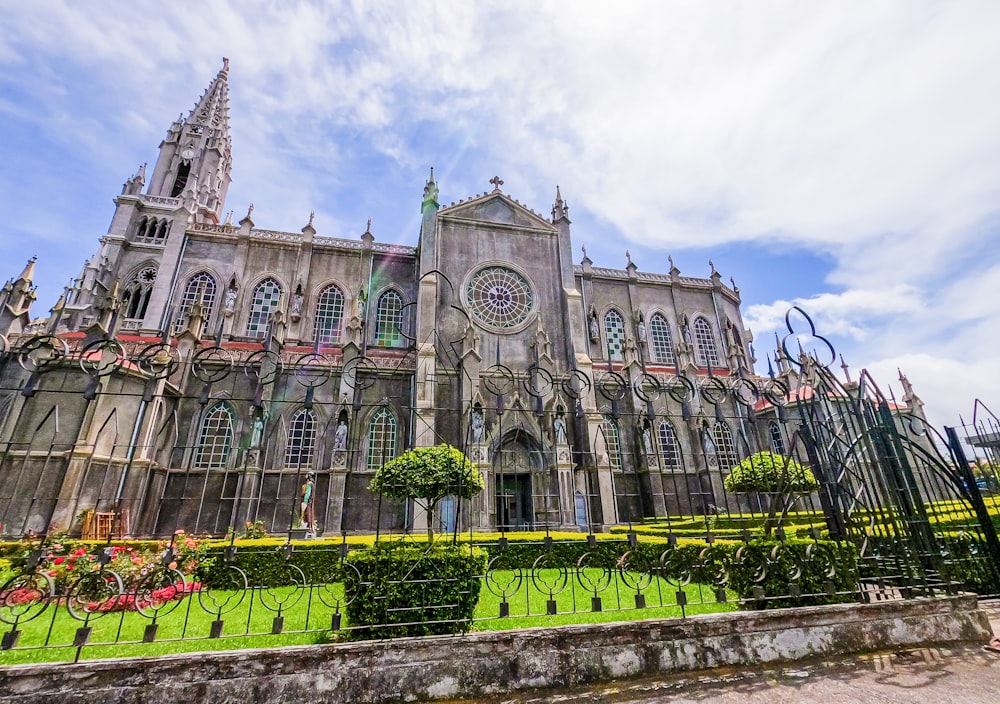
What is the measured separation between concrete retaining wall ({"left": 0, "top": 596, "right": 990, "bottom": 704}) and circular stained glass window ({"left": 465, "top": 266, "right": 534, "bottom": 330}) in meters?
18.3

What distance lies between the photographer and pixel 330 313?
24984 millimetres

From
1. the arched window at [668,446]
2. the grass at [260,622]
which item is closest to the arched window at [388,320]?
the arched window at [668,446]

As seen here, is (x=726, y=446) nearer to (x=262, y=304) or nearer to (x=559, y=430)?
(x=559, y=430)

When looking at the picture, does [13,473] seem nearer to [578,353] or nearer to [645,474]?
[578,353]

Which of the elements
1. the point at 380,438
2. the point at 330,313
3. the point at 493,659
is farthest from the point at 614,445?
the point at 493,659

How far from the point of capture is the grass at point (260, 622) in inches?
209

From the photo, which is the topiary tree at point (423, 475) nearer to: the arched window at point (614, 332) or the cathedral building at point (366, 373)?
the cathedral building at point (366, 373)

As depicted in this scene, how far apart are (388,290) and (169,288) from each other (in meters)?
11.1

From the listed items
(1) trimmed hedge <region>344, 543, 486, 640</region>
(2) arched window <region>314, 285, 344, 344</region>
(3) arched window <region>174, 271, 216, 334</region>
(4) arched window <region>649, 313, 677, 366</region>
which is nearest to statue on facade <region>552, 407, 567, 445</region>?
(4) arched window <region>649, 313, 677, 366</region>

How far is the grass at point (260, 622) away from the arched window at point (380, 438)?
10.1 metres

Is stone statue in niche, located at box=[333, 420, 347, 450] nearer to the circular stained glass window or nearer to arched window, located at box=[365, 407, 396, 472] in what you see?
arched window, located at box=[365, 407, 396, 472]

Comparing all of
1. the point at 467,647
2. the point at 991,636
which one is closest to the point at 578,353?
the point at 991,636

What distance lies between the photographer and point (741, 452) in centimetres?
2327

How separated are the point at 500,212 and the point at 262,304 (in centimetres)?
1420
